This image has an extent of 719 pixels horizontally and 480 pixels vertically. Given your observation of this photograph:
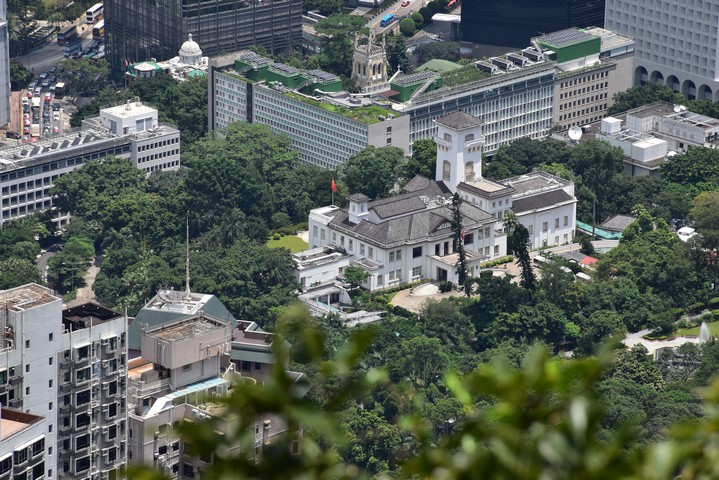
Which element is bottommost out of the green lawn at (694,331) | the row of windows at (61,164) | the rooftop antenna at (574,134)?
the green lawn at (694,331)

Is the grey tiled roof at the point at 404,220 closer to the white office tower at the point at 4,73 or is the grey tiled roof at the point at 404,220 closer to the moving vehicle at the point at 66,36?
the white office tower at the point at 4,73

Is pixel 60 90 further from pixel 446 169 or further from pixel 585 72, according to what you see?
pixel 446 169

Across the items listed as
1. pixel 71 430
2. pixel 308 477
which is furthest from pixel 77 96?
pixel 308 477

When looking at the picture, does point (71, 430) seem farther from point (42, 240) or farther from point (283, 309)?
point (42, 240)

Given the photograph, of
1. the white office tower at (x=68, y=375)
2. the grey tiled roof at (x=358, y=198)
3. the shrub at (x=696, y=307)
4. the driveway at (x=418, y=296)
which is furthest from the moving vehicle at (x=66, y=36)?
the white office tower at (x=68, y=375)

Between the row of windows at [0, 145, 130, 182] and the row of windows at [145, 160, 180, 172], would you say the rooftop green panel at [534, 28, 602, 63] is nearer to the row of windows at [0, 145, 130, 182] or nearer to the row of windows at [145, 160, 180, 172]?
the row of windows at [145, 160, 180, 172]

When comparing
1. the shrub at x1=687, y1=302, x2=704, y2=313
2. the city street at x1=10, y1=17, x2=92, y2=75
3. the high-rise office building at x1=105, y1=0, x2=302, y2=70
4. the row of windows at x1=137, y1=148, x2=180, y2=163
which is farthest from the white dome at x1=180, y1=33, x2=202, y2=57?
the shrub at x1=687, y1=302, x2=704, y2=313
